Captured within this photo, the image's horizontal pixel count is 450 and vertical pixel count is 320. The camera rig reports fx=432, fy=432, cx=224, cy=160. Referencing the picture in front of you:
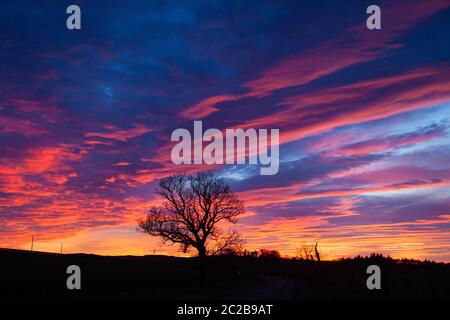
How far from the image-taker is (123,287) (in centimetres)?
3656

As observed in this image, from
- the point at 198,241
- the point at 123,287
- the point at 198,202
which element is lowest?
the point at 123,287

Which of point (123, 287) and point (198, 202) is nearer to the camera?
point (123, 287)
